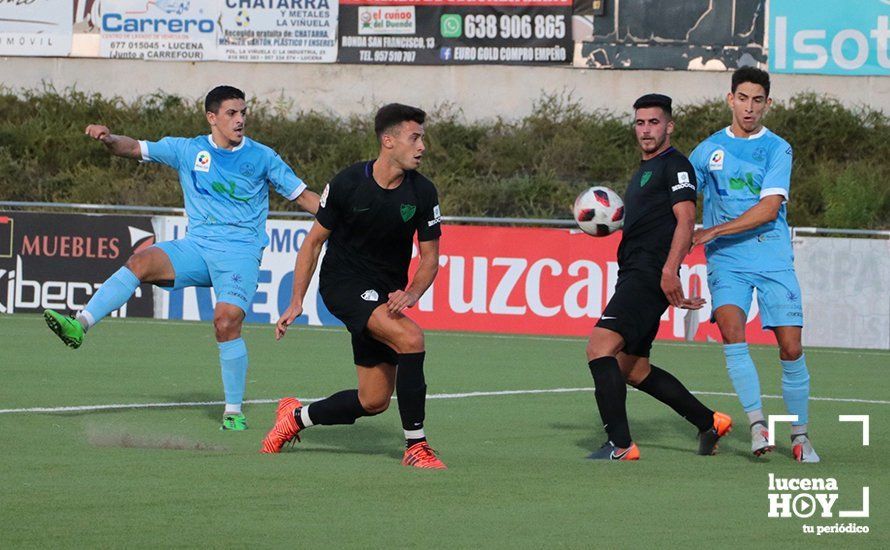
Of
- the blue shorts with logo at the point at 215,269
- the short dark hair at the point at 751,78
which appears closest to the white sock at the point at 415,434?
the blue shorts with logo at the point at 215,269

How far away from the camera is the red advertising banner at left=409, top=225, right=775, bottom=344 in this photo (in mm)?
18906

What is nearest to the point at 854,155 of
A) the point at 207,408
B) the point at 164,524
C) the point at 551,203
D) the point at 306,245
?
the point at 551,203

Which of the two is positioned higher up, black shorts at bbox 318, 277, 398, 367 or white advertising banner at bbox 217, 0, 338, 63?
white advertising banner at bbox 217, 0, 338, 63

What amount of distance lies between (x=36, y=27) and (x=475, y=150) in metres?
9.18

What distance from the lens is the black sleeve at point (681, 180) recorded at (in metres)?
8.48

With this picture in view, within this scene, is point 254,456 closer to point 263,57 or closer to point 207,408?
point 207,408

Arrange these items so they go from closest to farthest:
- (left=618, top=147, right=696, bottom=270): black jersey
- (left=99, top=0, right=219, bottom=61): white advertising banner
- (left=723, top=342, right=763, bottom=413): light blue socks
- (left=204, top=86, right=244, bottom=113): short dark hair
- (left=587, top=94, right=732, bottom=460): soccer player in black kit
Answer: (left=587, top=94, right=732, bottom=460): soccer player in black kit, (left=618, top=147, right=696, bottom=270): black jersey, (left=723, top=342, right=763, bottom=413): light blue socks, (left=204, top=86, right=244, bottom=113): short dark hair, (left=99, top=0, right=219, bottom=61): white advertising banner

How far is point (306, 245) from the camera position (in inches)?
319

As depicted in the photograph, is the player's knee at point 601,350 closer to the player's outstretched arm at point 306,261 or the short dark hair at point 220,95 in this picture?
the player's outstretched arm at point 306,261

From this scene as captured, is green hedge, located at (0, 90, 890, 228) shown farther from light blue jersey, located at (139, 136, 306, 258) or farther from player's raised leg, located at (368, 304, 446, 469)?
player's raised leg, located at (368, 304, 446, 469)

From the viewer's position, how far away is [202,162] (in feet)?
33.8

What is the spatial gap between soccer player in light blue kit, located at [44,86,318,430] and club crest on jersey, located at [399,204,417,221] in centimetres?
194

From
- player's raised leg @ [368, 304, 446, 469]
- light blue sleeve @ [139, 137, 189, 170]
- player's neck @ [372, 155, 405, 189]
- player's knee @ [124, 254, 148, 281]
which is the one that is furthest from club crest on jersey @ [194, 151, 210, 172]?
player's raised leg @ [368, 304, 446, 469]

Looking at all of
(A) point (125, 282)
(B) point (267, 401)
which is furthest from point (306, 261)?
(B) point (267, 401)
